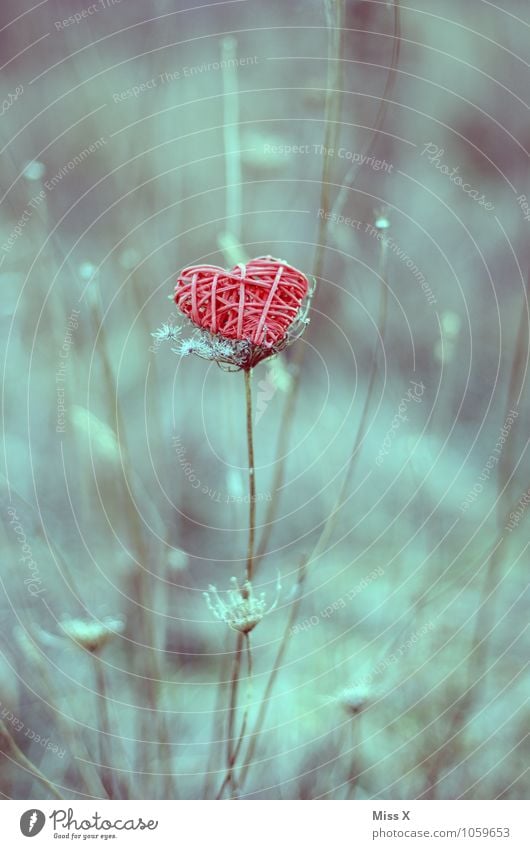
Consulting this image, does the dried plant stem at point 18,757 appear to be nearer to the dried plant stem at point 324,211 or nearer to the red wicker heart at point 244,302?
the dried plant stem at point 324,211

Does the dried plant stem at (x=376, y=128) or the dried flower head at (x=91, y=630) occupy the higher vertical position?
the dried plant stem at (x=376, y=128)

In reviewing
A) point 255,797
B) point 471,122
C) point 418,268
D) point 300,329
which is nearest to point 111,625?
point 255,797

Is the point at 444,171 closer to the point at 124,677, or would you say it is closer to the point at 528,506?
the point at 528,506

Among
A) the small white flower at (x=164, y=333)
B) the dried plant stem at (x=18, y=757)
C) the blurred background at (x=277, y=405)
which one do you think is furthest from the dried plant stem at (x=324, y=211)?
the dried plant stem at (x=18, y=757)

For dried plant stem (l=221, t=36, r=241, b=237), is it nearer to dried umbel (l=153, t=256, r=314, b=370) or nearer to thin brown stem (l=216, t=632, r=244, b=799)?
dried umbel (l=153, t=256, r=314, b=370)

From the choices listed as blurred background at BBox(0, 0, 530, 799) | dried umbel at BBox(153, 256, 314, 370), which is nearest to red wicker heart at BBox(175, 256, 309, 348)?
dried umbel at BBox(153, 256, 314, 370)

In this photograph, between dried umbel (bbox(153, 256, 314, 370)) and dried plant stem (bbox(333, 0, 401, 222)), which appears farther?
dried plant stem (bbox(333, 0, 401, 222))

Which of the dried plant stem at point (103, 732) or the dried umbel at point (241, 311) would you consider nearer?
the dried umbel at point (241, 311)
